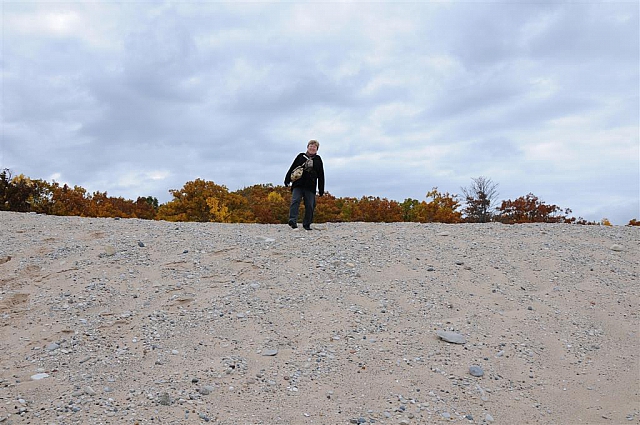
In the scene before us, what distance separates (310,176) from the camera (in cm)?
946

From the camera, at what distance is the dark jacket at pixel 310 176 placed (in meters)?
9.45

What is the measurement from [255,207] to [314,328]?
430 inches

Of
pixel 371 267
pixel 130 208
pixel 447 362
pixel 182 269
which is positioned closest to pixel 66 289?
pixel 182 269

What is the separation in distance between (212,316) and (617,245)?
720cm

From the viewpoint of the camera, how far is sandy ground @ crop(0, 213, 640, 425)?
14.4 feet

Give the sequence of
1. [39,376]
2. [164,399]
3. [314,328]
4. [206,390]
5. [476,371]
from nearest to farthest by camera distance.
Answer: [164,399]
[206,390]
[39,376]
[476,371]
[314,328]

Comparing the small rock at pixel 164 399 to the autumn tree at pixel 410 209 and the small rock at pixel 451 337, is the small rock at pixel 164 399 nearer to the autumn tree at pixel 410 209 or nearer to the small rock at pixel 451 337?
the small rock at pixel 451 337

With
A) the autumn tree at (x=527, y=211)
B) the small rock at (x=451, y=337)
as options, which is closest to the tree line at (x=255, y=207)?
the autumn tree at (x=527, y=211)

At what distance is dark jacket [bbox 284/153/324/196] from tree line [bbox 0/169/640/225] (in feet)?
17.1

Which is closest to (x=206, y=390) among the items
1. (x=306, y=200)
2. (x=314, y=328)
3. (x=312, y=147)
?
(x=314, y=328)

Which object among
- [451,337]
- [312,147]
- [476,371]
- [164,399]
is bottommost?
[164,399]

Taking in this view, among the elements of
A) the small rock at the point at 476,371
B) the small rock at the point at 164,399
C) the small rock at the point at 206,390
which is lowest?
the small rock at the point at 164,399

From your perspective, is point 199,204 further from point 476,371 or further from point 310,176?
point 476,371

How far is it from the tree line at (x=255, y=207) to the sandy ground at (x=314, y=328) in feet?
19.2
